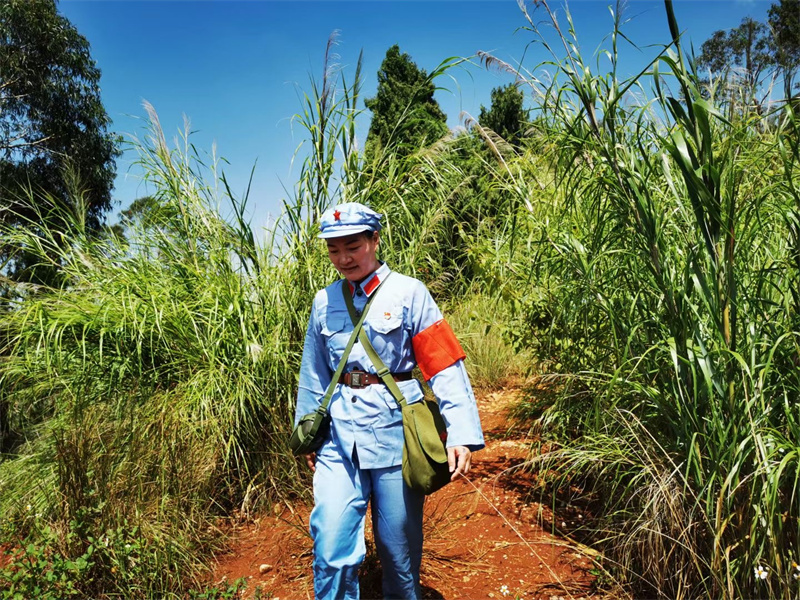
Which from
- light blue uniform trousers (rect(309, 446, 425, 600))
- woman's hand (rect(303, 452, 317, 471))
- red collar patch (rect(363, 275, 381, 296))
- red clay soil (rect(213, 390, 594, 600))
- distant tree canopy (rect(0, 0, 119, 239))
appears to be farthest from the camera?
distant tree canopy (rect(0, 0, 119, 239))

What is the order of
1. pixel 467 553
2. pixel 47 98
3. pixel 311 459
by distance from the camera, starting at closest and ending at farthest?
pixel 311 459 < pixel 467 553 < pixel 47 98

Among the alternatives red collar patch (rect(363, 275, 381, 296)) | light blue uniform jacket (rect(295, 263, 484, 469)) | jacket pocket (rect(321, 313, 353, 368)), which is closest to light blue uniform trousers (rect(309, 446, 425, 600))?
light blue uniform jacket (rect(295, 263, 484, 469))

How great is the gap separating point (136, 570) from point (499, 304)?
3645 mm

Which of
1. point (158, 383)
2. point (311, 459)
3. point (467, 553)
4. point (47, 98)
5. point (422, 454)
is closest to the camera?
point (422, 454)

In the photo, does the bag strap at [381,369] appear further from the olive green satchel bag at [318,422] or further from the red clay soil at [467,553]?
the red clay soil at [467,553]

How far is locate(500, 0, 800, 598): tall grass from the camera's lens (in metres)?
2.08

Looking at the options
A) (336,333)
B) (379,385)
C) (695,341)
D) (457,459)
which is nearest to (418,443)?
(457,459)

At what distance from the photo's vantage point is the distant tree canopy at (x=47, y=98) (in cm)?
1273

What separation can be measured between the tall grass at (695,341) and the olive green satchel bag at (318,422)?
1011 mm

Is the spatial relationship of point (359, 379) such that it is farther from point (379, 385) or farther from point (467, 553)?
point (467, 553)

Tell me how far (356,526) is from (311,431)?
379mm

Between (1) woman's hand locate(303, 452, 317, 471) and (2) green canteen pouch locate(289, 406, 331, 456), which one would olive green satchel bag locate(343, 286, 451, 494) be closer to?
(2) green canteen pouch locate(289, 406, 331, 456)

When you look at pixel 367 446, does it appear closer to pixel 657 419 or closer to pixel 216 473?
pixel 657 419

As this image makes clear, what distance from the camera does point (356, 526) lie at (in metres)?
2.11
